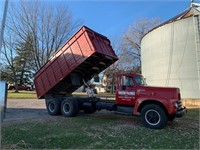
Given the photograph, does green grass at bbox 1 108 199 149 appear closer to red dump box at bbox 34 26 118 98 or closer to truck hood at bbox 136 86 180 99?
truck hood at bbox 136 86 180 99

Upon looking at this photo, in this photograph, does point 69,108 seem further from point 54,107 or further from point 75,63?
point 75,63

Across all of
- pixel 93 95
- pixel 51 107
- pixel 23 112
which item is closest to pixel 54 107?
pixel 51 107

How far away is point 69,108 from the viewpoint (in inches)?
441

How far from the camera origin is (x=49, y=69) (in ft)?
38.6

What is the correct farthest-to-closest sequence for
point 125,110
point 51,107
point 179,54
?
point 179,54, point 51,107, point 125,110

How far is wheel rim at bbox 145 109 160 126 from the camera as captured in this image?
27.2 ft

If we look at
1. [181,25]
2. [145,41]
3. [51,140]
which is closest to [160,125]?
[51,140]

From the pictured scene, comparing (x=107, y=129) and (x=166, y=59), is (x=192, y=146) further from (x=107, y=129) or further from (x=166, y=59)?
(x=166, y=59)

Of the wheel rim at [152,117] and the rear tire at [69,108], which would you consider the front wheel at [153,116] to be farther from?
the rear tire at [69,108]

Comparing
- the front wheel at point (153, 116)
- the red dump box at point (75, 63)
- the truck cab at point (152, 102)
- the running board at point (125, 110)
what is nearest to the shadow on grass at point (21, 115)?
the red dump box at point (75, 63)

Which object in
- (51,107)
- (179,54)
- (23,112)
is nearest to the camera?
(51,107)

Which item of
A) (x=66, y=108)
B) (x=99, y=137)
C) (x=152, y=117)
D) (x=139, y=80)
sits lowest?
(x=99, y=137)

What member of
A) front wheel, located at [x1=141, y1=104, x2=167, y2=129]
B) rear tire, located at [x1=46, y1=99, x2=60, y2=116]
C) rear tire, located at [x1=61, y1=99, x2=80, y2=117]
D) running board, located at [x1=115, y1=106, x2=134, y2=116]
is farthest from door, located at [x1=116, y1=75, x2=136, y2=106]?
rear tire, located at [x1=46, y1=99, x2=60, y2=116]

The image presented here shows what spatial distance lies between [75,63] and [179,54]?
9.37 meters
